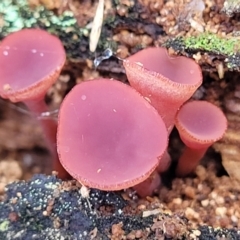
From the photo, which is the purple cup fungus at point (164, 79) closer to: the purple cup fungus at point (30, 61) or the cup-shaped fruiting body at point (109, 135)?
the cup-shaped fruiting body at point (109, 135)

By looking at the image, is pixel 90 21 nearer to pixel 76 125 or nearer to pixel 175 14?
pixel 175 14

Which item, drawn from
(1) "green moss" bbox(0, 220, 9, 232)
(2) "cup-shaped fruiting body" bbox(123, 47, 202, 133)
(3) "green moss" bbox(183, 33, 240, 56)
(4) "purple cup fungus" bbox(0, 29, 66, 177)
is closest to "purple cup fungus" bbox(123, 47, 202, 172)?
(2) "cup-shaped fruiting body" bbox(123, 47, 202, 133)

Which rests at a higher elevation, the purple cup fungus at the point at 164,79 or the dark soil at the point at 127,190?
the purple cup fungus at the point at 164,79

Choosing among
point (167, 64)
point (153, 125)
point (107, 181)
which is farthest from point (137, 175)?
point (167, 64)

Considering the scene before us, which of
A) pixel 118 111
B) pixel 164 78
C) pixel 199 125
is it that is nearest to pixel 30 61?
pixel 118 111

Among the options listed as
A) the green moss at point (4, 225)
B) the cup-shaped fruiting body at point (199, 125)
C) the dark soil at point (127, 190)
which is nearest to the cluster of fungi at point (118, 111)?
the cup-shaped fruiting body at point (199, 125)

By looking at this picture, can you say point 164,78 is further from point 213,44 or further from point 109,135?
point 213,44
